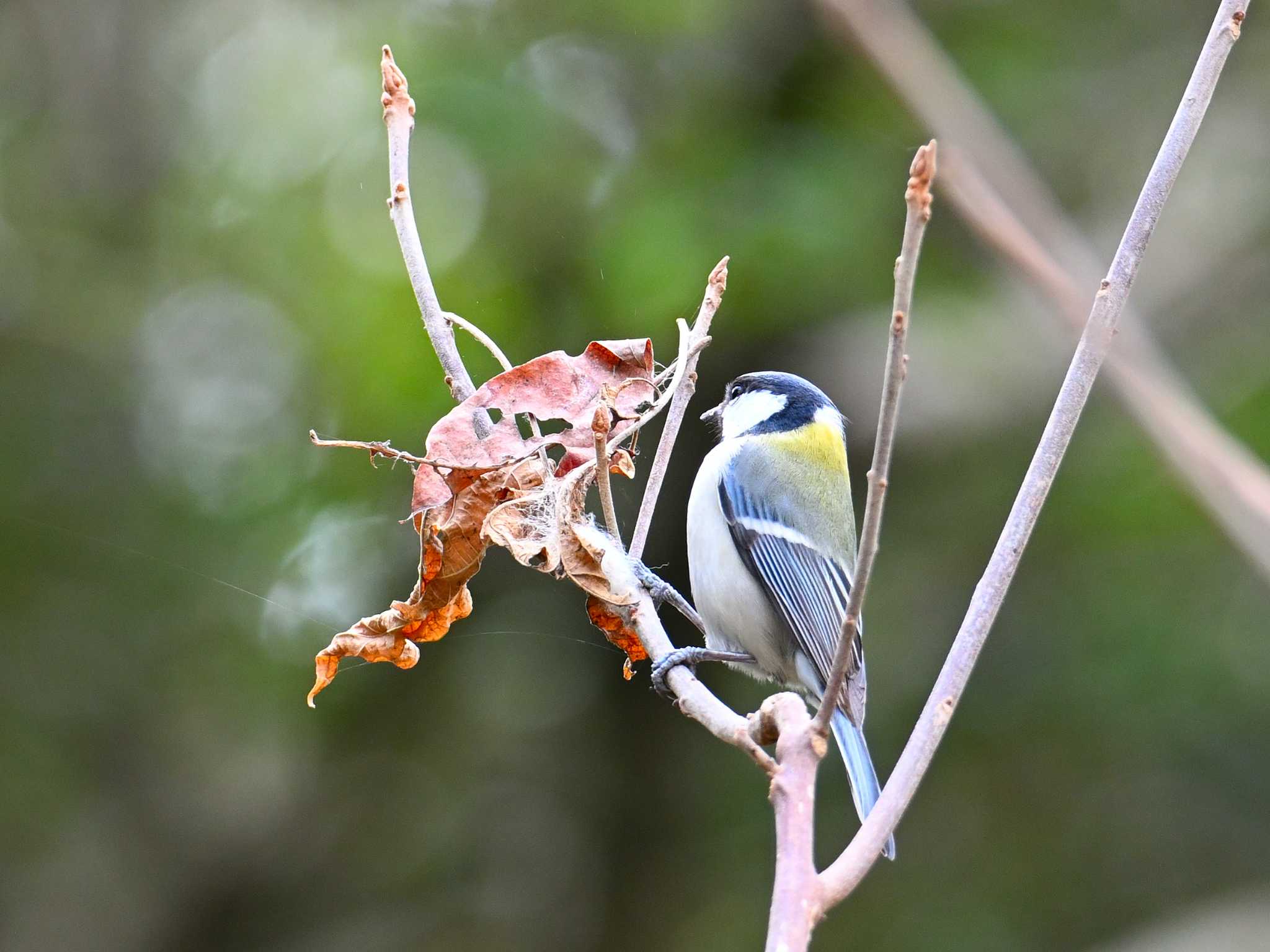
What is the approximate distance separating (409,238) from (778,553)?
4.28ft

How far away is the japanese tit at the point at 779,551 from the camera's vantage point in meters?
2.58

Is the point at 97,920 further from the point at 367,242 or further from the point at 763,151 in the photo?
the point at 763,151

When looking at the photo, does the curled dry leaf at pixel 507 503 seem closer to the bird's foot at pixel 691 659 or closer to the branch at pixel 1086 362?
the bird's foot at pixel 691 659

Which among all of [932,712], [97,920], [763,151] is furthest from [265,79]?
[932,712]

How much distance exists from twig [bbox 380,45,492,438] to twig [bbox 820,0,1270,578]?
2.60ft

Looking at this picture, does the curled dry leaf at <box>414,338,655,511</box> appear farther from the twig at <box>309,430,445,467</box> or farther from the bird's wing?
the bird's wing

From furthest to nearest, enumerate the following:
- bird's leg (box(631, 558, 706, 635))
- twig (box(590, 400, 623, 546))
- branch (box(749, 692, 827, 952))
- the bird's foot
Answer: bird's leg (box(631, 558, 706, 635)) < the bird's foot < twig (box(590, 400, 623, 546)) < branch (box(749, 692, 827, 952))

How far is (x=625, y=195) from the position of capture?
4.18m

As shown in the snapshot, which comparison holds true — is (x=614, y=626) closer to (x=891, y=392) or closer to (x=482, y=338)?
(x=482, y=338)

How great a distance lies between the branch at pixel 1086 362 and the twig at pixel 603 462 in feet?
1.72

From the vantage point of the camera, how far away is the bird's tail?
2.19 m

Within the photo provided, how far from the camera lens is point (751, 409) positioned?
3.12m

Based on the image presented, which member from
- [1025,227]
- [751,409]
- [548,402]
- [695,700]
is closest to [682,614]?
[548,402]

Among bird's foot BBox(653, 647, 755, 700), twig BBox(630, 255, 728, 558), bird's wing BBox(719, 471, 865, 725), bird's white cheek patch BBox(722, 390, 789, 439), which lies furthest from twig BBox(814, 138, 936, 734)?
bird's white cheek patch BBox(722, 390, 789, 439)
